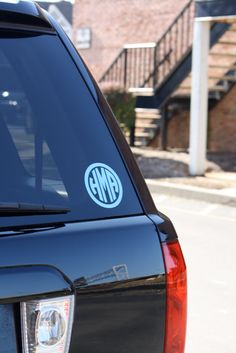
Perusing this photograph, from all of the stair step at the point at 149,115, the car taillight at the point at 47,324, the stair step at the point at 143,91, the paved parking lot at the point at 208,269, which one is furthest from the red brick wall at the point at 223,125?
the car taillight at the point at 47,324

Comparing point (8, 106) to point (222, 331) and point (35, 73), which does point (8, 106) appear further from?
point (222, 331)

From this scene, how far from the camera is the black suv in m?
1.85

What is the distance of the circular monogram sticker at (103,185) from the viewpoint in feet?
6.80

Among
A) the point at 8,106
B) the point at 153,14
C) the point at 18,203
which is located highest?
the point at 153,14

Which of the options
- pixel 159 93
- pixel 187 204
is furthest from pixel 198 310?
pixel 159 93

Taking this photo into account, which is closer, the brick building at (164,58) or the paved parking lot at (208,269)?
the paved parking lot at (208,269)

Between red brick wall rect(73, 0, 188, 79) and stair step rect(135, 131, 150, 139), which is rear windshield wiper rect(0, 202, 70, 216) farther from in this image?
red brick wall rect(73, 0, 188, 79)

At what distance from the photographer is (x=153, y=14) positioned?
66.3ft

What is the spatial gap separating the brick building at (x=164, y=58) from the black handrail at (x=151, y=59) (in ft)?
0.09

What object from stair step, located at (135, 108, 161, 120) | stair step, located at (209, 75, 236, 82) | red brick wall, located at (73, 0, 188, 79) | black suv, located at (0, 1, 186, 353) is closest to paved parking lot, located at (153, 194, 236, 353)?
black suv, located at (0, 1, 186, 353)

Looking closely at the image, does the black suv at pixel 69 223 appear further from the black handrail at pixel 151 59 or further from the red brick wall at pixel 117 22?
the red brick wall at pixel 117 22

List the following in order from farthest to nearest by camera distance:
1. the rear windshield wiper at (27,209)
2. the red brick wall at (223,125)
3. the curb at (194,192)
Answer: the red brick wall at (223,125)
the curb at (194,192)
the rear windshield wiper at (27,209)

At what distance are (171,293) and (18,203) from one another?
516mm

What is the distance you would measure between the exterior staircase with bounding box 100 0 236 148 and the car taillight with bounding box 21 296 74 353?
1262 centimetres
